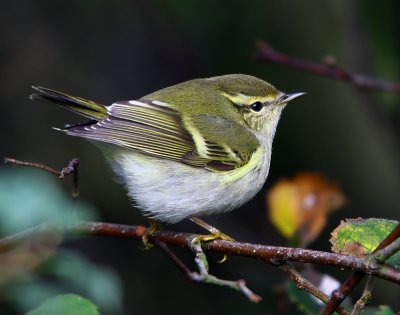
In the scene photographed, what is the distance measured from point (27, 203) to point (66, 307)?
315mm

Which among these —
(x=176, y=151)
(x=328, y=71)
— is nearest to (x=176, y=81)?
(x=328, y=71)

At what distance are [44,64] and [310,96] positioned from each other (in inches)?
85.6

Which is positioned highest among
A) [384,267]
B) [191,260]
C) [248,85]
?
[248,85]

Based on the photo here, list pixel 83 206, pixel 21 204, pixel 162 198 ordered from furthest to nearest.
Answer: pixel 162 198 < pixel 83 206 < pixel 21 204

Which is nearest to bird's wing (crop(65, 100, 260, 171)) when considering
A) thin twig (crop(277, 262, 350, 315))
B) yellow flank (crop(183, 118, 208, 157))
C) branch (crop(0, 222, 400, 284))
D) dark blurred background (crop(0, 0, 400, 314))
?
yellow flank (crop(183, 118, 208, 157))

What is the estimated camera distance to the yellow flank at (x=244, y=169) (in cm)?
307

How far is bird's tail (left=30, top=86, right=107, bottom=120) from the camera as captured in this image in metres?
2.69

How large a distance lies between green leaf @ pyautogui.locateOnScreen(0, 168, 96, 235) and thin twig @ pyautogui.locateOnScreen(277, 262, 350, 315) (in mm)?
663

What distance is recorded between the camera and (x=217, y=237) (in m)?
2.71

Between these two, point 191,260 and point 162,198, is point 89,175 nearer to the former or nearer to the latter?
point 191,260

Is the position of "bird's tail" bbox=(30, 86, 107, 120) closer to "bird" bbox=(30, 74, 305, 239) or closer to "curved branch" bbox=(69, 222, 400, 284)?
"bird" bbox=(30, 74, 305, 239)

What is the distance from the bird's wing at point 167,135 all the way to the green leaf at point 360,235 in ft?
3.95

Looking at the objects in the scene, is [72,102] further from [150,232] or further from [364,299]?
[364,299]

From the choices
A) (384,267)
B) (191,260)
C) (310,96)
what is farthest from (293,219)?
(310,96)
